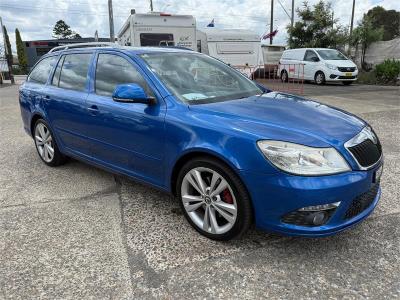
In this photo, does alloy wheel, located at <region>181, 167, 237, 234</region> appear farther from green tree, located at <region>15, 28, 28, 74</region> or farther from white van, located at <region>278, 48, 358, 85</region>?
green tree, located at <region>15, 28, 28, 74</region>

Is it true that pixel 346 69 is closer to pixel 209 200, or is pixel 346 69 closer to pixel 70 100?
pixel 70 100

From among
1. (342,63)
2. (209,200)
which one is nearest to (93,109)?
(209,200)

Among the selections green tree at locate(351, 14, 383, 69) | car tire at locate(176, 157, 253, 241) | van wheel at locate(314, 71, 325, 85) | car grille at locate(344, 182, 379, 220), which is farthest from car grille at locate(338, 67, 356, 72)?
car tire at locate(176, 157, 253, 241)

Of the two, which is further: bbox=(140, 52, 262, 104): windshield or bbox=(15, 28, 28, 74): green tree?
bbox=(15, 28, 28, 74): green tree

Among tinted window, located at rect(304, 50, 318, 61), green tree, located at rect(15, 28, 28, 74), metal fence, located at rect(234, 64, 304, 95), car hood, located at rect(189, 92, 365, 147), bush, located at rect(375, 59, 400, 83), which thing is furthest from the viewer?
green tree, located at rect(15, 28, 28, 74)

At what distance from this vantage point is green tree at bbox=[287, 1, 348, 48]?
2330cm

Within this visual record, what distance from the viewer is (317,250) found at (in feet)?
9.90

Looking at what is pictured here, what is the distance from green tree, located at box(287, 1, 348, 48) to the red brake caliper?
22.7 meters

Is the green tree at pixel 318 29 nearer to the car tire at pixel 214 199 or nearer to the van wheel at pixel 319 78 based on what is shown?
the van wheel at pixel 319 78

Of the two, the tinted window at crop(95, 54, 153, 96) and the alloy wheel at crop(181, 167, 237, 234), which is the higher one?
the tinted window at crop(95, 54, 153, 96)

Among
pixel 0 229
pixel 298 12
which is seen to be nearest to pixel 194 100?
pixel 0 229

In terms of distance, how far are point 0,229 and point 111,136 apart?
1298 mm

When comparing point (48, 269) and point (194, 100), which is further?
point (194, 100)

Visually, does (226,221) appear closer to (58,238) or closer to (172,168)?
(172,168)
